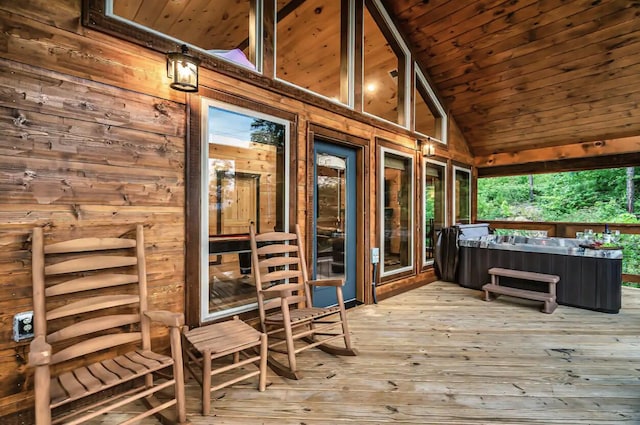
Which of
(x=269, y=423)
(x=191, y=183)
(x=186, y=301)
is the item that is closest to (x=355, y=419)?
(x=269, y=423)

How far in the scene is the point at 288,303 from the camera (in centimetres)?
258

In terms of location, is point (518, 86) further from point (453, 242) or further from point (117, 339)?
point (117, 339)

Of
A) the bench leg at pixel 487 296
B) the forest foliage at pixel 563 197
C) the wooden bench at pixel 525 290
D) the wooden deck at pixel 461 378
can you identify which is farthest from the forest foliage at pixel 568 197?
the wooden deck at pixel 461 378

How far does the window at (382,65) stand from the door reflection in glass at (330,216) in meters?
1.17

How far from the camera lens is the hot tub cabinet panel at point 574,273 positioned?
3.49m

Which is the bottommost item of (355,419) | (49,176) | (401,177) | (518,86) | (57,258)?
(355,419)

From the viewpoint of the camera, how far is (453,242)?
16.1 feet

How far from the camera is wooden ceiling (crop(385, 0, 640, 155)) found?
369 cm

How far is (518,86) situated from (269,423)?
529 cm

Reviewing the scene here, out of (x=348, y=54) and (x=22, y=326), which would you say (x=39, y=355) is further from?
(x=348, y=54)

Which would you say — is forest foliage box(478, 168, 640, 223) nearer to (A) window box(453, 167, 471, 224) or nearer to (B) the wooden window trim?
(A) window box(453, 167, 471, 224)

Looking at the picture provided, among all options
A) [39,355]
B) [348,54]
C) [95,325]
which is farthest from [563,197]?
[39,355]

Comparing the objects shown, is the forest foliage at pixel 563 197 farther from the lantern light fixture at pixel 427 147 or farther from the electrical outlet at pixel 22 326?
the electrical outlet at pixel 22 326

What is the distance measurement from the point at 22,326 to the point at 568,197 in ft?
42.4
